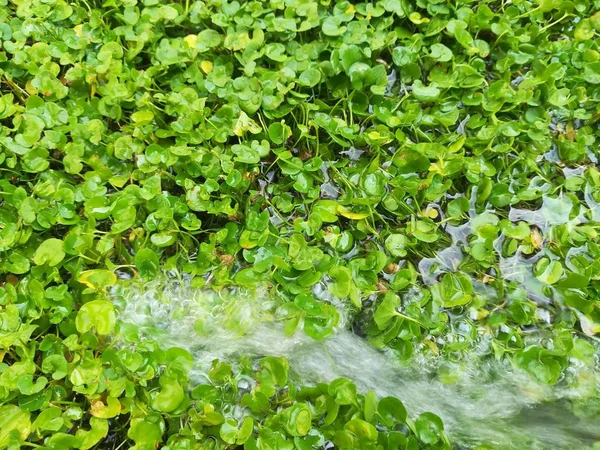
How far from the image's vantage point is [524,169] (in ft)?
7.36

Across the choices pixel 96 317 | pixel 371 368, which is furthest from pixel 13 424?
pixel 371 368

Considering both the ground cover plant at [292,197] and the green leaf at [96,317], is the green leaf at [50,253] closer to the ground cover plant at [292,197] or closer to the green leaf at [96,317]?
the ground cover plant at [292,197]

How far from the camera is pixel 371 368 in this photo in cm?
199

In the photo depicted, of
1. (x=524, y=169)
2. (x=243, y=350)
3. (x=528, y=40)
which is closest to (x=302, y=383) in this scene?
(x=243, y=350)

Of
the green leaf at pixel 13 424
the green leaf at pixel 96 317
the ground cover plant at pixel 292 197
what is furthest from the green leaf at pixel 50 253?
the green leaf at pixel 13 424

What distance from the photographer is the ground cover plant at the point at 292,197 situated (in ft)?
5.86

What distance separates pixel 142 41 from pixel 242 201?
94 cm

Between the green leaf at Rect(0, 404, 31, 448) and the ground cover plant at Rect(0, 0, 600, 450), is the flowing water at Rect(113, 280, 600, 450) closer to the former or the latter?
the ground cover plant at Rect(0, 0, 600, 450)

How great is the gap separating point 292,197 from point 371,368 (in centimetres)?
78

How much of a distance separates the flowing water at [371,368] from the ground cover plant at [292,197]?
0.18 feet

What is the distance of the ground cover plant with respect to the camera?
1786 millimetres

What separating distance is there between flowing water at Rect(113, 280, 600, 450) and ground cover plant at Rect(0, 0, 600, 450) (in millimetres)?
56

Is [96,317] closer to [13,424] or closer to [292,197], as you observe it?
[13,424]

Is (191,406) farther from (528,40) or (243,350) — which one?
(528,40)
